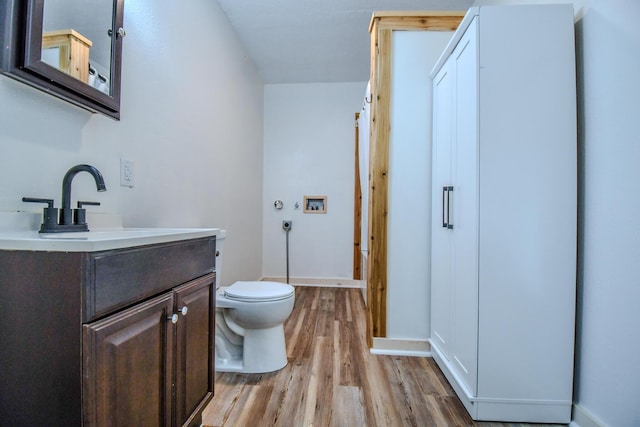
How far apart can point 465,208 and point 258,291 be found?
1.18 meters

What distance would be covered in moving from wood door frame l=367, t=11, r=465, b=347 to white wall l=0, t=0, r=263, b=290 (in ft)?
3.91

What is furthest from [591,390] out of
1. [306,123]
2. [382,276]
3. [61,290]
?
[306,123]

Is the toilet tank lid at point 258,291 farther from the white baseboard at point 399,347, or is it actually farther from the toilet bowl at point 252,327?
the white baseboard at point 399,347

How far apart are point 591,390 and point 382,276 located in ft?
3.56

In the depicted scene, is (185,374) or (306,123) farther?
(306,123)

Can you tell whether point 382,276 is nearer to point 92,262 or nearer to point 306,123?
point 92,262

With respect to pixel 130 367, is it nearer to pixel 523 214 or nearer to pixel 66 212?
pixel 66 212

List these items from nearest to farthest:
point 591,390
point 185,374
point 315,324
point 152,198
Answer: point 185,374
point 591,390
point 152,198
point 315,324

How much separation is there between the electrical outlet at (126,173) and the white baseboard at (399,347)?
168 centimetres

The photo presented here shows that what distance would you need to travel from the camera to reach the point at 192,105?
2.02 m

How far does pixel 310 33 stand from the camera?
9.18 ft

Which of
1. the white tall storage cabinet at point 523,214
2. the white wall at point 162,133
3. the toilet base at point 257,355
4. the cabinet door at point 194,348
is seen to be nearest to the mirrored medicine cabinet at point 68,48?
the white wall at point 162,133

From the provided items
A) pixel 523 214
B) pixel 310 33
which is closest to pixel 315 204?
pixel 310 33

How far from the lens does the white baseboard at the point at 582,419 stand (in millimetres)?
1194
